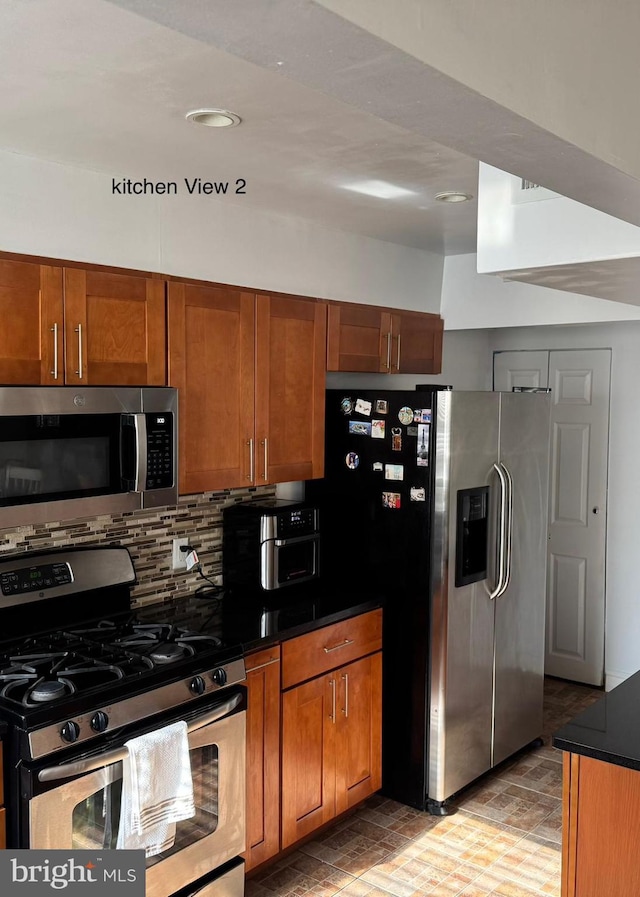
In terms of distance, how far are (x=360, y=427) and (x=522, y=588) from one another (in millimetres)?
1078

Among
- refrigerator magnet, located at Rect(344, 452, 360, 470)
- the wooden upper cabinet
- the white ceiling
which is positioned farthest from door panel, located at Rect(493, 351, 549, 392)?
the white ceiling

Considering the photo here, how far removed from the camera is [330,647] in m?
3.05

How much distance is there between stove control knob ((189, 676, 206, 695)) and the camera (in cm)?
242

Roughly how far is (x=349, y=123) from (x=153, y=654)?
5.22 ft

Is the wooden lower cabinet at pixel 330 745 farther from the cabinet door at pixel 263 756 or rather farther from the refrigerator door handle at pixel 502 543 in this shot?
the refrigerator door handle at pixel 502 543

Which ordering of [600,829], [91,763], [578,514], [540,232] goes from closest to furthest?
[540,232]
[600,829]
[91,763]
[578,514]

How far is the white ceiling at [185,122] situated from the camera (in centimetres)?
159

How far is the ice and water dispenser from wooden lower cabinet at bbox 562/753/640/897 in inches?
54.2

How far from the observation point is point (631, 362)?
4.48m

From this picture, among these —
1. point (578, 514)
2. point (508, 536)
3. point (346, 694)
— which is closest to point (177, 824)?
point (346, 694)

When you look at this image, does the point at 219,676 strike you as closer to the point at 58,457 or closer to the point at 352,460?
the point at 58,457

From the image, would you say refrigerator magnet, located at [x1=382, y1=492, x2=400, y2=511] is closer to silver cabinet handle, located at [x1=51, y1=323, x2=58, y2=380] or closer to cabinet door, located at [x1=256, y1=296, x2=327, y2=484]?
cabinet door, located at [x1=256, y1=296, x2=327, y2=484]

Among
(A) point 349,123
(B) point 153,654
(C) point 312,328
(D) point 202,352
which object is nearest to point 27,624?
(B) point 153,654

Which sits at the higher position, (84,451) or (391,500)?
(84,451)
